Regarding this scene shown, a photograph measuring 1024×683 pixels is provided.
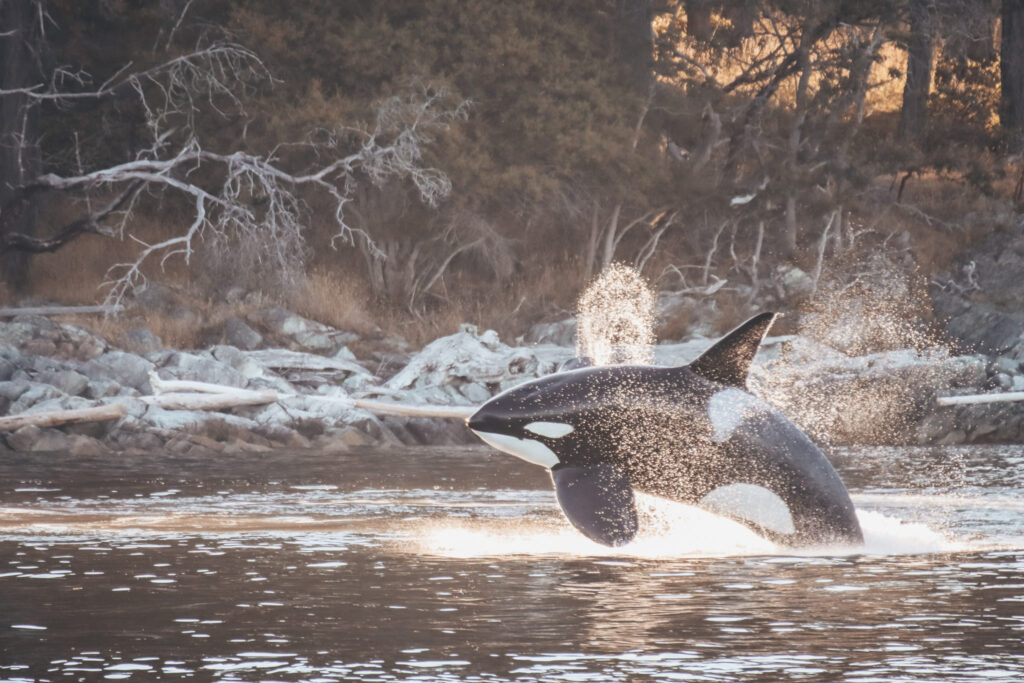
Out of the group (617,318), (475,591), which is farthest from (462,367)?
(475,591)

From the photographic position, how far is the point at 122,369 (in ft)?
95.3

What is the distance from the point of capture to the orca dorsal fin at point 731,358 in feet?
41.8

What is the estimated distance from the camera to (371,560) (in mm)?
13547

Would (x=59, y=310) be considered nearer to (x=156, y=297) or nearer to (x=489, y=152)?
(x=156, y=297)

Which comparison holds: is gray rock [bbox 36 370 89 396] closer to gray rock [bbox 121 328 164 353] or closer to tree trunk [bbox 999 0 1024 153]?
gray rock [bbox 121 328 164 353]

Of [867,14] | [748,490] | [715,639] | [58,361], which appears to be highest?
[867,14]

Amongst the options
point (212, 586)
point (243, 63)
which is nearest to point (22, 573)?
point (212, 586)

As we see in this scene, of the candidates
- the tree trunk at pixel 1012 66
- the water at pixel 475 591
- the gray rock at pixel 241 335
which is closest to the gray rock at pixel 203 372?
the gray rock at pixel 241 335

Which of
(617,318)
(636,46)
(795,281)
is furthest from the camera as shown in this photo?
(636,46)

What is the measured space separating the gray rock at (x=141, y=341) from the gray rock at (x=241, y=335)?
1.75 metres

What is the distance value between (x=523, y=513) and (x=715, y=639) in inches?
303

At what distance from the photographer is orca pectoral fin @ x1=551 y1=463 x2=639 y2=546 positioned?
12914 mm

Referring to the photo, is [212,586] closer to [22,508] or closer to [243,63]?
[22,508]

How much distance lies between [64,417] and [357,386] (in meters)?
6.63
